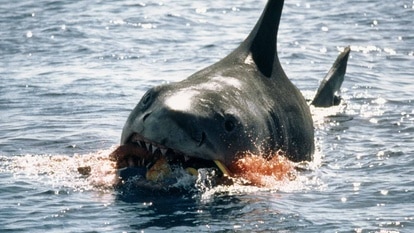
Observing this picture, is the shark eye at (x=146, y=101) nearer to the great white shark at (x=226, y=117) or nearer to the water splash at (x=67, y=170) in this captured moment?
the great white shark at (x=226, y=117)

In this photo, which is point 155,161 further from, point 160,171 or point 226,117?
point 226,117

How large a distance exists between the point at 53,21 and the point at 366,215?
1579 cm

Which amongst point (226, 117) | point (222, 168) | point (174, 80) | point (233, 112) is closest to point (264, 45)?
point (233, 112)

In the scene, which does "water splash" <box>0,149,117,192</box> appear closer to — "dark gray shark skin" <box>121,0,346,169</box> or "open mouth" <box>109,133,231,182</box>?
"open mouth" <box>109,133,231,182</box>

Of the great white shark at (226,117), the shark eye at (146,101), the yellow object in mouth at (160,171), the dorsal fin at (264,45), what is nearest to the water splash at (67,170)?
the great white shark at (226,117)

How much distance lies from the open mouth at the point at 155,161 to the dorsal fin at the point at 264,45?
222cm

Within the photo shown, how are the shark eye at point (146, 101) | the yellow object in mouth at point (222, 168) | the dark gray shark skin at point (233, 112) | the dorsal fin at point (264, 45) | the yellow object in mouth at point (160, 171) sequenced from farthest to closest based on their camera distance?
the dorsal fin at point (264, 45) → the shark eye at point (146, 101) → the yellow object in mouth at point (222, 168) → the yellow object in mouth at point (160, 171) → the dark gray shark skin at point (233, 112)

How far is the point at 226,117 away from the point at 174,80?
7.55m

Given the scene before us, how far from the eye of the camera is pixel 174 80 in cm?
1967

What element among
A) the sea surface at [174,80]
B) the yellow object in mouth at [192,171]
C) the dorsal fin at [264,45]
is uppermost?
the dorsal fin at [264,45]

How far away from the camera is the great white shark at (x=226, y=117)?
38.6ft

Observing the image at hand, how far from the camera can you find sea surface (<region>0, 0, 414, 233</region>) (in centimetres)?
1125

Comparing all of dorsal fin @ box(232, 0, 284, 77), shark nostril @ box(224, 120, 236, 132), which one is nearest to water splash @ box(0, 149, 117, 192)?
shark nostril @ box(224, 120, 236, 132)

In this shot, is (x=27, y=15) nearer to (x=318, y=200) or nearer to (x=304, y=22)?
(x=304, y=22)
